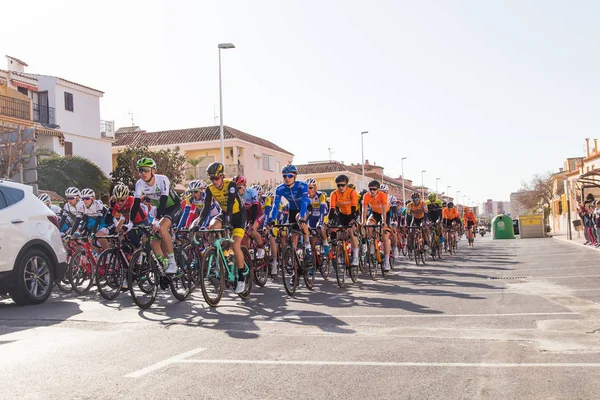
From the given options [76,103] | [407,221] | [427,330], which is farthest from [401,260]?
[76,103]

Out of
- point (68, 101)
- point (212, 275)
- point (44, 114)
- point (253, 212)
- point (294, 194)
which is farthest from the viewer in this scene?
point (68, 101)

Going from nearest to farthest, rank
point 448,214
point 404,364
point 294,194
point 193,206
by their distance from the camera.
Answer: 1. point 404,364
2. point 294,194
3. point 193,206
4. point 448,214

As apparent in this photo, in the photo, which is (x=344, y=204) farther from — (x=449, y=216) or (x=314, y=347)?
(x=449, y=216)

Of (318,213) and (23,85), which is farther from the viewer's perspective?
(23,85)

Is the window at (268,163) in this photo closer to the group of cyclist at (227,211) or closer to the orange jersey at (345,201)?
the group of cyclist at (227,211)

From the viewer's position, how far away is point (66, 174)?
3241 cm

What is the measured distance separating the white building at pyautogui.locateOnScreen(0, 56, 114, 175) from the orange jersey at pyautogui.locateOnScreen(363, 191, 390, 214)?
27.7m

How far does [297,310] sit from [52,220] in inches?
187

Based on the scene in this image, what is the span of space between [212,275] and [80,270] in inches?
163

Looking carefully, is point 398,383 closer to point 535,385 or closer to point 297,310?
point 535,385

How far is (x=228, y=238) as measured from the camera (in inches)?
376

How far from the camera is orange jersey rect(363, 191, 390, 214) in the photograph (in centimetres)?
1399

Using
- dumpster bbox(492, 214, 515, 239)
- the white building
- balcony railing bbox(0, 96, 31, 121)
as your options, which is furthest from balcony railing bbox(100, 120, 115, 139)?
dumpster bbox(492, 214, 515, 239)

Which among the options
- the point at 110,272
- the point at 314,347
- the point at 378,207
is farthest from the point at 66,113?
the point at 314,347
